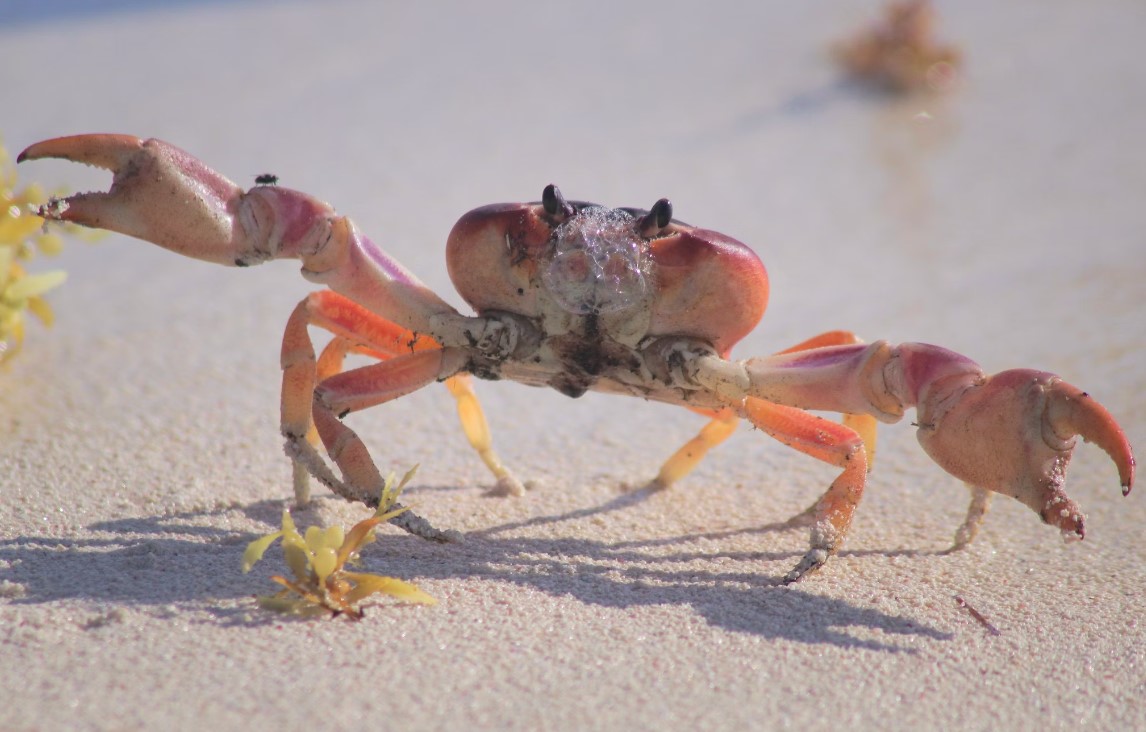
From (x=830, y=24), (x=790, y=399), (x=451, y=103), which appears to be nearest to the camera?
(x=790, y=399)

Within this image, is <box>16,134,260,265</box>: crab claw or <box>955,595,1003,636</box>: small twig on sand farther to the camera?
<box>16,134,260,265</box>: crab claw

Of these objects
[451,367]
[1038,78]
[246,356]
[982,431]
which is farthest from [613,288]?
[1038,78]

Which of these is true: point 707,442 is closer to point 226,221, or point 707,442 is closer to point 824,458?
point 824,458

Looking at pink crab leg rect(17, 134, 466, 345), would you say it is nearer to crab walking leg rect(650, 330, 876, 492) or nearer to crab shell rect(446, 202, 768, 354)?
crab shell rect(446, 202, 768, 354)

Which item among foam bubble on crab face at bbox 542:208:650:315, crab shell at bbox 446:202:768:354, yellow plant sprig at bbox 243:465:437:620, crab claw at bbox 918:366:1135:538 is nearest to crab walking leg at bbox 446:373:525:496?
crab shell at bbox 446:202:768:354

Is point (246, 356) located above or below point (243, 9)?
below

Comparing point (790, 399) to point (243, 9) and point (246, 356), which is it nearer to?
point (246, 356)
